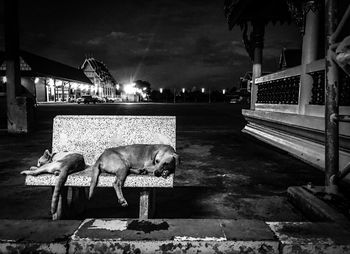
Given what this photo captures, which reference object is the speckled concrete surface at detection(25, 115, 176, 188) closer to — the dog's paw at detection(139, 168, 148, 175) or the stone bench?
the stone bench

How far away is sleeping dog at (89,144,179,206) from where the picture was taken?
285 cm

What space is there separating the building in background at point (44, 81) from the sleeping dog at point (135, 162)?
2429cm

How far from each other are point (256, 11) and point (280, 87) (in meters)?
3.91

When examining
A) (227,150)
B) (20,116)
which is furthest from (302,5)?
(20,116)

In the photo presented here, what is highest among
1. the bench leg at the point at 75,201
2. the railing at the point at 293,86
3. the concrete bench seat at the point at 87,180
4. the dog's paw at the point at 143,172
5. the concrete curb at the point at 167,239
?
the railing at the point at 293,86

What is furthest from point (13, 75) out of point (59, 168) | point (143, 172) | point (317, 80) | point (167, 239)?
point (167, 239)

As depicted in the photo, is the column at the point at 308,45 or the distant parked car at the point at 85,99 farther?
the distant parked car at the point at 85,99

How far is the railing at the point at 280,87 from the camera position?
7715 mm

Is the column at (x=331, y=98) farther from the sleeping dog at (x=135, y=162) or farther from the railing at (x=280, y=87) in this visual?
the railing at (x=280, y=87)

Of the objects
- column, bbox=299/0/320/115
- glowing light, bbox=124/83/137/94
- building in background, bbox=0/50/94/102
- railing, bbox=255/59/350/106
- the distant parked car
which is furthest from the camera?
glowing light, bbox=124/83/137/94

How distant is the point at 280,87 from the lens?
8828 mm

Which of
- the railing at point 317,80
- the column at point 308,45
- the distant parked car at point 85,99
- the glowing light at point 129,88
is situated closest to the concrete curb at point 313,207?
the railing at point 317,80

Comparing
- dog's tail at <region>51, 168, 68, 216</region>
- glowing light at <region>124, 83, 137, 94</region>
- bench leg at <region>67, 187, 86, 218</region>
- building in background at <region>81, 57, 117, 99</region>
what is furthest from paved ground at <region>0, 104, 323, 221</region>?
glowing light at <region>124, 83, 137, 94</region>

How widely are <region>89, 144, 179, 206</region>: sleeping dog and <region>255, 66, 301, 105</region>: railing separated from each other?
5.79 m
